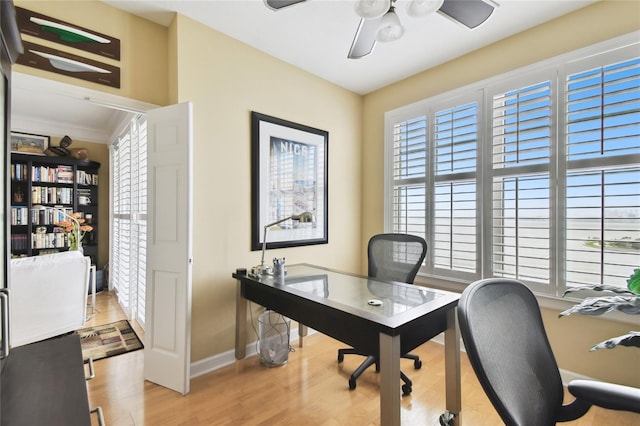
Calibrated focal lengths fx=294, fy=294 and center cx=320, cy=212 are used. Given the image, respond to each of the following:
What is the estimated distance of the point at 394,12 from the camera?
5.40 feet

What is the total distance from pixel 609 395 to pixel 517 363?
0.30m

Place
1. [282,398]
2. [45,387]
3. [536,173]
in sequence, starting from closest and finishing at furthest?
[45,387] → [282,398] → [536,173]

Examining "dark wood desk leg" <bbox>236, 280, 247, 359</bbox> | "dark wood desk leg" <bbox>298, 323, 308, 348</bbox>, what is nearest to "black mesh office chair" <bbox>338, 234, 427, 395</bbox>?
"dark wood desk leg" <bbox>298, 323, 308, 348</bbox>

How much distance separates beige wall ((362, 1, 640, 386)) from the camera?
6.57ft

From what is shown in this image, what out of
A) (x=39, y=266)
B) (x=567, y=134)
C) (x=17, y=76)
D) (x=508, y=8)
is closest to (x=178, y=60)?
(x=17, y=76)

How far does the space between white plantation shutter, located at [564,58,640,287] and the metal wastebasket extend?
2288 millimetres

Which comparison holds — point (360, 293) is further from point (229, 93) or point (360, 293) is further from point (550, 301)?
point (229, 93)

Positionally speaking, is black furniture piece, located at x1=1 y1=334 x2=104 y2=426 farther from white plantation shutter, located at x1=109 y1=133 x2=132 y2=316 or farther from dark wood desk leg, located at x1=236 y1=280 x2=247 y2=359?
white plantation shutter, located at x1=109 y1=133 x2=132 y2=316

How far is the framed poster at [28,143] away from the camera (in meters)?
4.28

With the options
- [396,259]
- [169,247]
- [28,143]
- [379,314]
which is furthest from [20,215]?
[379,314]

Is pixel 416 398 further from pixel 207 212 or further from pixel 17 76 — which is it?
pixel 17 76

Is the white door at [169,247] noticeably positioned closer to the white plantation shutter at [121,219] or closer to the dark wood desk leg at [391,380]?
the dark wood desk leg at [391,380]

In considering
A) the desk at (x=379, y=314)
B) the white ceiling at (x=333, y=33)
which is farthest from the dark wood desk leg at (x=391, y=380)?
the white ceiling at (x=333, y=33)

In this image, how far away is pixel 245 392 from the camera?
212 centimetres
